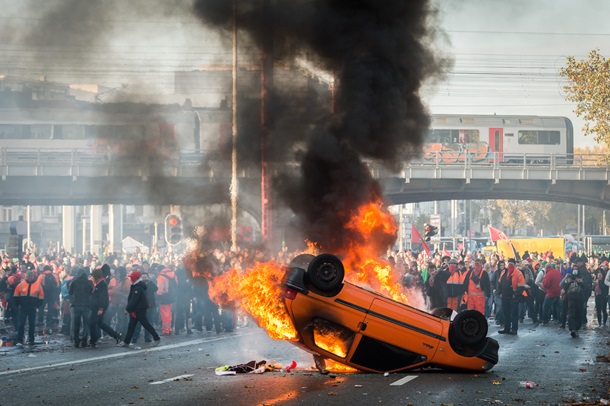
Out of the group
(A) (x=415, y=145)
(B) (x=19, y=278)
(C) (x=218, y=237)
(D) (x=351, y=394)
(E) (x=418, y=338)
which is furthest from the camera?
(B) (x=19, y=278)

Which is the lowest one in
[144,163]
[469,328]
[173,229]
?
[469,328]

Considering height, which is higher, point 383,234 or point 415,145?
point 415,145

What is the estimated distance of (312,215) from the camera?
16.6 metres

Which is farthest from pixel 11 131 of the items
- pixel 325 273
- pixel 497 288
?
pixel 325 273

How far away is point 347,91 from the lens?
16.9 metres

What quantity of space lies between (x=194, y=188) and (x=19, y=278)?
15.6 ft

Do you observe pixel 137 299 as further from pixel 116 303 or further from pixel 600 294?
pixel 600 294

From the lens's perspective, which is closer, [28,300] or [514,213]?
[28,300]

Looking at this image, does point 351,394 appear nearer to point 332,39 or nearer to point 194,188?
point 332,39

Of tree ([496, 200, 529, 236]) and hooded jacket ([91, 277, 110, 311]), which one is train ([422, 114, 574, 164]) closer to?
hooded jacket ([91, 277, 110, 311])

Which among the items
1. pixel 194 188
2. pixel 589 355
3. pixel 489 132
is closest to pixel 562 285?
pixel 589 355

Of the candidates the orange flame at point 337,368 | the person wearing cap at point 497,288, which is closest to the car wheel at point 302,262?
the orange flame at point 337,368

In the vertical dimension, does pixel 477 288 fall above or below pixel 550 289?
above

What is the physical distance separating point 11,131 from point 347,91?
24853mm
